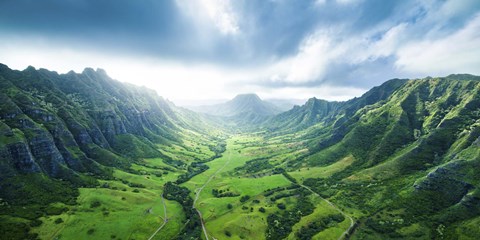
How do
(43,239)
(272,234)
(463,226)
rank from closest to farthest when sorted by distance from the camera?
(43,239), (463,226), (272,234)

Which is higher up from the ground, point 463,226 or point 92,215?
point 463,226

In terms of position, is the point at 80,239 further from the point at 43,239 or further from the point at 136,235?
the point at 136,235

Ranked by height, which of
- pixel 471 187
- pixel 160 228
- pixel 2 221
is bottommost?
pixel 160 228

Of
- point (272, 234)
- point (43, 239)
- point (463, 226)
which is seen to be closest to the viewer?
point (43, 239)

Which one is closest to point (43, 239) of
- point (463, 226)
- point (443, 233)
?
point (443, 233)

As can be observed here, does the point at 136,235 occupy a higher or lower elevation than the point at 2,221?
lower

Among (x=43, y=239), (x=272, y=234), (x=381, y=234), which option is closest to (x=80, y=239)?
(x=43, y=239)

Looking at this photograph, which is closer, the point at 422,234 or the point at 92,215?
the point at 422,234

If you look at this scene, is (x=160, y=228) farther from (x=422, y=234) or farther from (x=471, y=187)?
(x=471, y=187)

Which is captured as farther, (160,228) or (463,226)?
(160,228)
